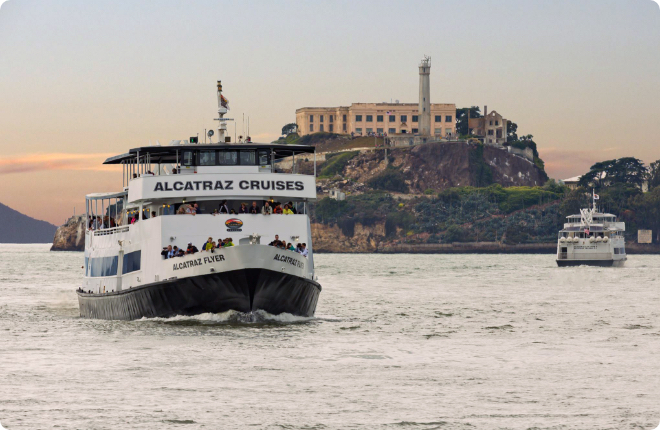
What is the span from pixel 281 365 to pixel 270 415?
7267mm

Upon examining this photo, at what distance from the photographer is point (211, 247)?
39.2 m

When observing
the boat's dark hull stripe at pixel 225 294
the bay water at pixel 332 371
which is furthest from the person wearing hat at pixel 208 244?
the bay water at pixel 332 371

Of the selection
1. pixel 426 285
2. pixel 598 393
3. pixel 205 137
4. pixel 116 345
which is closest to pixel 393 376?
Result: pixel 598 393

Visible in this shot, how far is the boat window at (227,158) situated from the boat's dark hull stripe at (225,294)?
6487 mm

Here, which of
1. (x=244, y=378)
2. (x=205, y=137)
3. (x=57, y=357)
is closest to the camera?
(x=244, y=378)

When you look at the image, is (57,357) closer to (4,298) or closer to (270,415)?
(270,415)

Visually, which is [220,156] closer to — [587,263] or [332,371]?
[332,371]

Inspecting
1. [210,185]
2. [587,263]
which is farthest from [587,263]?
[210,185]

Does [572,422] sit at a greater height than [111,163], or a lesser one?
lesser

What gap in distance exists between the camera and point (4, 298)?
221 feet

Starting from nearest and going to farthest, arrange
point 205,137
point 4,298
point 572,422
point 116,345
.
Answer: point 572,422
point 116,345
point 205,137
point 4,298

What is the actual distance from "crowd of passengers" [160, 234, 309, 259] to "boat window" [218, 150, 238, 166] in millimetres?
4366

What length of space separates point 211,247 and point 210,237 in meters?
0.99

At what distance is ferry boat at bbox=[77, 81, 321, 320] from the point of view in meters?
38.4
